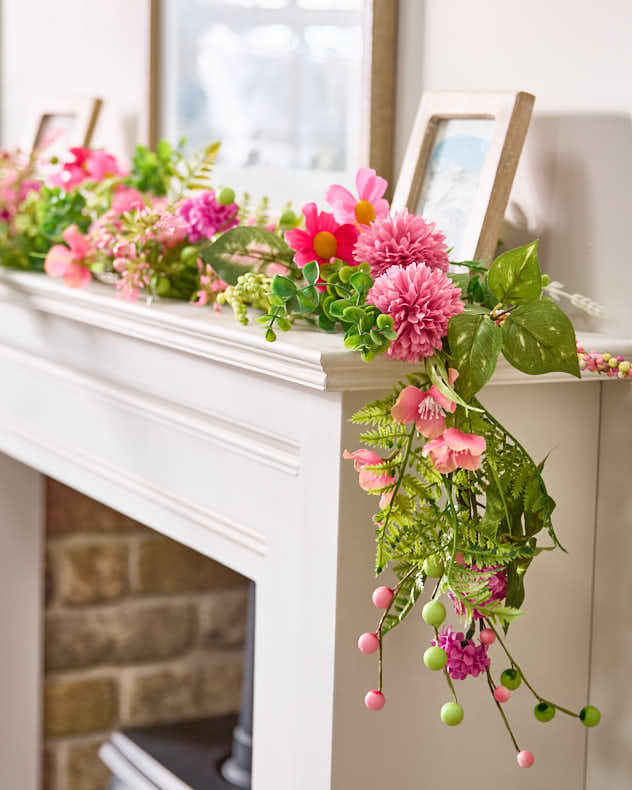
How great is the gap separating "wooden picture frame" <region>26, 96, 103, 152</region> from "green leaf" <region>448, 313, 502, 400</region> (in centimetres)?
117

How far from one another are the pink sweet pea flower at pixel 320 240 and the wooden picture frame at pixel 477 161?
14cm

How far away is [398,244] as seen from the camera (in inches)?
36.0

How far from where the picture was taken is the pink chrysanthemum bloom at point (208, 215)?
1.26 m

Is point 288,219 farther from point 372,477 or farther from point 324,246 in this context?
point 372,477

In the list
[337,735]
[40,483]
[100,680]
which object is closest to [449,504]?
[337,735]

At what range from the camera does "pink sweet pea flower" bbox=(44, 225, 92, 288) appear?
4.55 feet

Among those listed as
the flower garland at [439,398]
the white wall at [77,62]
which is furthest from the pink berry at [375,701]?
the white wall at [77,62]

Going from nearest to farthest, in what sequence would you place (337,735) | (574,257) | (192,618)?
(337,735)
(574,257)
(192,618)

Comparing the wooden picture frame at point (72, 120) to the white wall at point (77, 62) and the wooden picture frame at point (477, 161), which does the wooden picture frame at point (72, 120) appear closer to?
the white wall at point (77, 62)

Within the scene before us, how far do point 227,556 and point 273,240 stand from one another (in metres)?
0.32

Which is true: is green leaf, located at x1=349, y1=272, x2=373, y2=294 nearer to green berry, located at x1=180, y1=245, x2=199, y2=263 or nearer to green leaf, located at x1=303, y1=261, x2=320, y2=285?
green leaf, located at x1=303, y1=261, x2=320, y2=285

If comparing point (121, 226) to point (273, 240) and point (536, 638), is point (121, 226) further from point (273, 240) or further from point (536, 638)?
point (536, 638)

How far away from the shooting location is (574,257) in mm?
1083

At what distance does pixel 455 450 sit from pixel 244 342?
0.81ft
